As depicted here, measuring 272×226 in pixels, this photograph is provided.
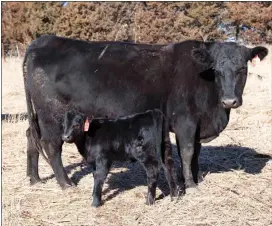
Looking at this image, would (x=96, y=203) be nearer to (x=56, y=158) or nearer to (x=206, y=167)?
(x=56, y=158)

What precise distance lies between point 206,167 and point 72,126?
107 inches

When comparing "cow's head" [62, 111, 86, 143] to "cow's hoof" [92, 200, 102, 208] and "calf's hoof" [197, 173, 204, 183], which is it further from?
"calf's hoof" [197, 173, 204, 183]

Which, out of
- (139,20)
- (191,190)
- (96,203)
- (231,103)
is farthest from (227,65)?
(139,20)

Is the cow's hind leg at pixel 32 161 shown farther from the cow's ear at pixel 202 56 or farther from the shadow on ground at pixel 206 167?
the cow's ear at pixel 202 56

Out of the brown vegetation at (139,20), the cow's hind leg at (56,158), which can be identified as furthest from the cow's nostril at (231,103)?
the brown vegetation at (139,20)

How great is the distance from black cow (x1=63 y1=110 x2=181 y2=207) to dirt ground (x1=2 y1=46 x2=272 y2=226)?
0.31 metres

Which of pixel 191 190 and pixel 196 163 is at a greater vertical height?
pixel 196 163

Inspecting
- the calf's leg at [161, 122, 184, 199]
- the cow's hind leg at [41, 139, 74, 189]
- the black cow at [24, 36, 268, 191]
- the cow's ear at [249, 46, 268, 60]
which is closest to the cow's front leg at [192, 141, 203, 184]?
the black cow at [24, 36, 268, 191]

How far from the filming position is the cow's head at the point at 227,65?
16.0 feet

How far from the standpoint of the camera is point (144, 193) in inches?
207

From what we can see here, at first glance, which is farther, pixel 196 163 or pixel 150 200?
pixel 196 163

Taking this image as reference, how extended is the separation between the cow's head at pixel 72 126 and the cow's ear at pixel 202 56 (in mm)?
1629

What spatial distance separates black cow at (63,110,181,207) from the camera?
4793 mm

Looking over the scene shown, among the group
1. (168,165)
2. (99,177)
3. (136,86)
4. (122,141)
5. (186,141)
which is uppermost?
(136,86)
